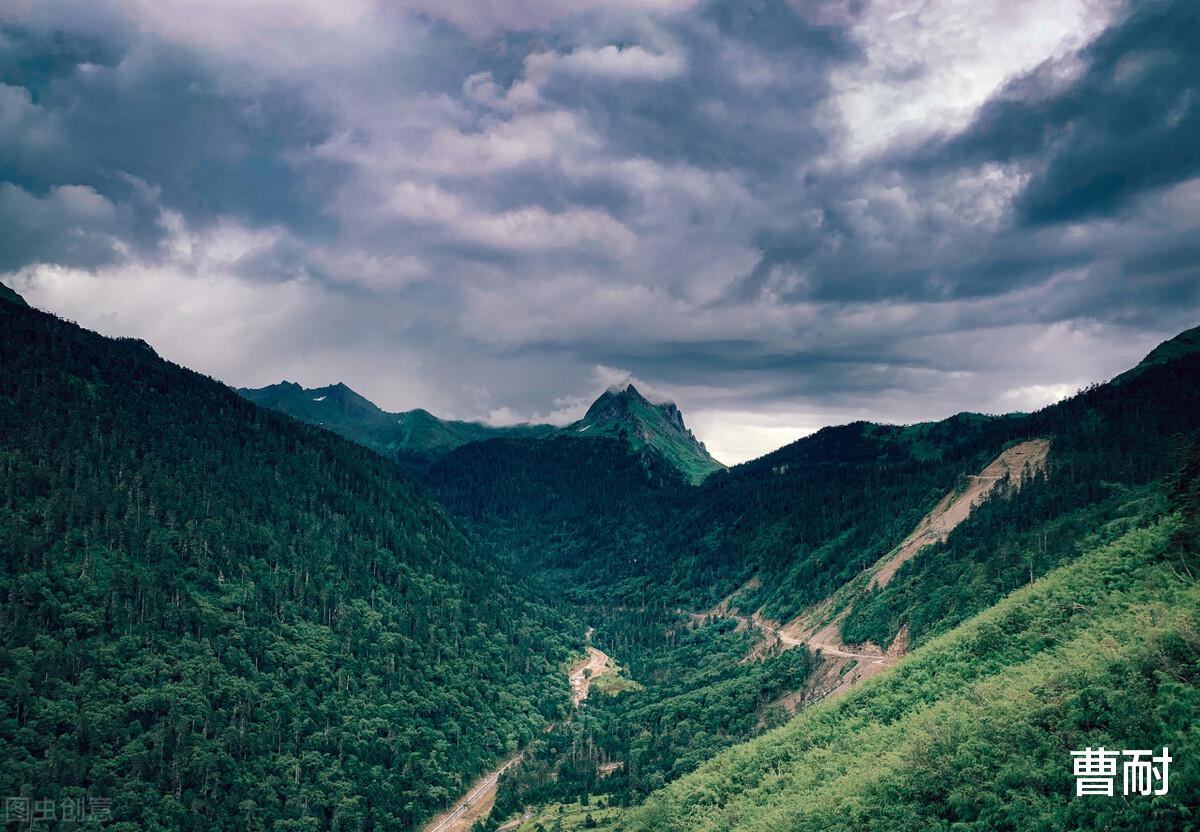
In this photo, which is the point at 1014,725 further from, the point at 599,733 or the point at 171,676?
the point at 171,676

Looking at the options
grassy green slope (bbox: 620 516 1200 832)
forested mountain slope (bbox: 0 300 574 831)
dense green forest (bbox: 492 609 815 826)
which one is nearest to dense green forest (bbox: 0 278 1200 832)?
grassy green slope (bbox: 620 516 1200 832)

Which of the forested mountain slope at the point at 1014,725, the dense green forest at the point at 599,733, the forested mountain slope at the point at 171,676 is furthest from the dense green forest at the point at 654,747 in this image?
the forested mountain slope at the point at 1014,725

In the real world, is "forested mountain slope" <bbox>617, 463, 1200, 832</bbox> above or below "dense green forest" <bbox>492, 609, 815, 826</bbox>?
above

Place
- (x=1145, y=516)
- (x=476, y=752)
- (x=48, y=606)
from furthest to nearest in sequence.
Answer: (x=476, y=752)
(x=48, y=606)
(x=1145, y=516)

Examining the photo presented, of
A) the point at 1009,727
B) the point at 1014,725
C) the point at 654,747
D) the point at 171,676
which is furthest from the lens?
the point at 654,747

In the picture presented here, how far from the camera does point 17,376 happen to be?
200 m

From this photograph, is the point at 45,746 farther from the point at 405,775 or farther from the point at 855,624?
the point at 855,624

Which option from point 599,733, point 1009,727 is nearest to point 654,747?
point 599,733

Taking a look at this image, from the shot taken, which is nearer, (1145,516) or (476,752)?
(1145,516)

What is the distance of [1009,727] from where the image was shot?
72.3 m

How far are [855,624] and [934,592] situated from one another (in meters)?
27.8

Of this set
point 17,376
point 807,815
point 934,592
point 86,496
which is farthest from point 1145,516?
point 17,376

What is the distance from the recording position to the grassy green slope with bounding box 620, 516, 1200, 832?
61.8 meters

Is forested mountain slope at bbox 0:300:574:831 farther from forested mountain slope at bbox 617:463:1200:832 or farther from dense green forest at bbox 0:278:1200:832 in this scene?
forested mountain slope at bbox 617:463:1200:832
